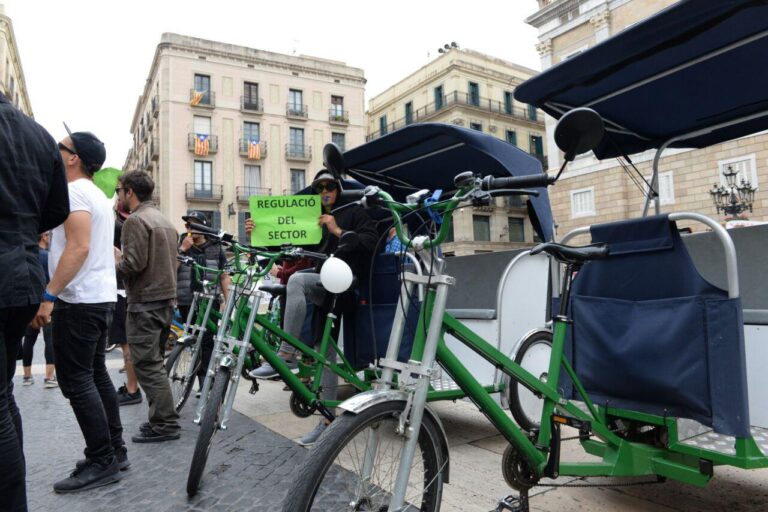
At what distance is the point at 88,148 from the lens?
3398 millimetres

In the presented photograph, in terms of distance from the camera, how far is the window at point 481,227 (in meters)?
40.5

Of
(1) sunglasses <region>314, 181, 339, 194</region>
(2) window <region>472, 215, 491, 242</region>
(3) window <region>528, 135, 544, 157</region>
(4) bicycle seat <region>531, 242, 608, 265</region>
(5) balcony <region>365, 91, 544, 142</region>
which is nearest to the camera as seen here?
(4) bicycle seat <region>531, 242, 608, 265</region>

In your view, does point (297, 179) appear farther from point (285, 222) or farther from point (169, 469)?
point (169, 469)

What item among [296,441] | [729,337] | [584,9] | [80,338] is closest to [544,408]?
[729,337]

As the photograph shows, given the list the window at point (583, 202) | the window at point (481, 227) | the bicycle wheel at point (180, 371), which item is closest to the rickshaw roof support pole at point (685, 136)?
the bicycle wheel at point (180, 371)

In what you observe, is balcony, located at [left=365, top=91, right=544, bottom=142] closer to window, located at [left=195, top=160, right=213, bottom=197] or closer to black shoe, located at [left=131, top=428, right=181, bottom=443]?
window, located at [left=195, top=160, right=213, bottom=197]

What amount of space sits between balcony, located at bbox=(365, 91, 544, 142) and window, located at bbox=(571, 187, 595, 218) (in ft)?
52.4

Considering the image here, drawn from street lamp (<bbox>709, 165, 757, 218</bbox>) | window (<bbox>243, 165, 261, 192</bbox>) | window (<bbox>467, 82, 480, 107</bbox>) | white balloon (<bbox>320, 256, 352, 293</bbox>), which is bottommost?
white balloon (<bbox>320, 256, 352, 293</bbox>)

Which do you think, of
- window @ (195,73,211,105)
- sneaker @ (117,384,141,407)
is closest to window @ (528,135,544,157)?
window @ (195,73,211,105)

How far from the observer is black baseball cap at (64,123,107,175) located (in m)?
3.37

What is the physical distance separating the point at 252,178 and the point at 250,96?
6.03 meters

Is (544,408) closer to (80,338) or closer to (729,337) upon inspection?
(729,337)

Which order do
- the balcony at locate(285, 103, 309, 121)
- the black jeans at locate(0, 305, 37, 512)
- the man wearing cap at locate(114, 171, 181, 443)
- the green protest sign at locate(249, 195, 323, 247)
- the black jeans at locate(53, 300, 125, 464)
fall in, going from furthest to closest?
the balcony at locate(285, 103, 309, 121)
the green protest sign at locate(249, 195, 323, 247)
the man wearing cap at locate(114, 171, 181, 443)
the black jeans at locate(53, 300, 125, 464)
the black jeans at locate(0, 305, 37, 512)

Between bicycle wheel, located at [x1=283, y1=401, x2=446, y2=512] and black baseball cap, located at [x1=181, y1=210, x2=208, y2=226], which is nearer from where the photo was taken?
bicycle wheel, located at [x1=283, y1=401, x2=446, y2=512]
